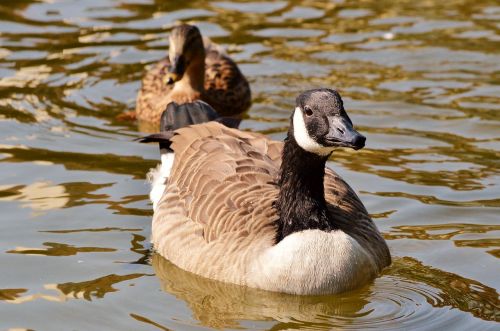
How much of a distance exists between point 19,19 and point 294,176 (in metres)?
9.32

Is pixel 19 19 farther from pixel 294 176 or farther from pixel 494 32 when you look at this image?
pixel 294 176

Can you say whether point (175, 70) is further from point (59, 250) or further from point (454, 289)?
point (454, 289)

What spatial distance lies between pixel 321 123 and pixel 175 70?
16.1ft

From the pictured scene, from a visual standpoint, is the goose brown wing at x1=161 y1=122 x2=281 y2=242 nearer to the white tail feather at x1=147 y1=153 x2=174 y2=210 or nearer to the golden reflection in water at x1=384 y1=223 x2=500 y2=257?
the white tail feather at x1=147 y1=153 x2=174 y2=210

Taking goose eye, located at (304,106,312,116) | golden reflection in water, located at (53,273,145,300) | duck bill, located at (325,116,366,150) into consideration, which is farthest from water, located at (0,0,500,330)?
goose eye, located at (304,106,312,116)

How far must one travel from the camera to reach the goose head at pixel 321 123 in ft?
26.4

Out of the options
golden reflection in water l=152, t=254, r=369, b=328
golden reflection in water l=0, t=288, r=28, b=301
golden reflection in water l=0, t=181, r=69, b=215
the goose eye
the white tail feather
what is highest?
the goose eye

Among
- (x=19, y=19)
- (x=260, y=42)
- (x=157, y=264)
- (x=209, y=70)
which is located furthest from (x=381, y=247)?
(x=19, y=19)

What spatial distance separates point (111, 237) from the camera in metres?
9.87

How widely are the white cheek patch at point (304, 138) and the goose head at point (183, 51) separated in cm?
447

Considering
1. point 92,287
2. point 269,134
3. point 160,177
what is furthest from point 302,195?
point 269,134

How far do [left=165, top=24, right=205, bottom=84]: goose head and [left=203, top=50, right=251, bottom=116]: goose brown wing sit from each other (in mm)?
401

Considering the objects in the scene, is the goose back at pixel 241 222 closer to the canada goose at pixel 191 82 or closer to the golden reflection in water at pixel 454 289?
the golden reflection in water at pixel 454 289

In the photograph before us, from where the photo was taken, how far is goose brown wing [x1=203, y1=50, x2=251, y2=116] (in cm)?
1369
